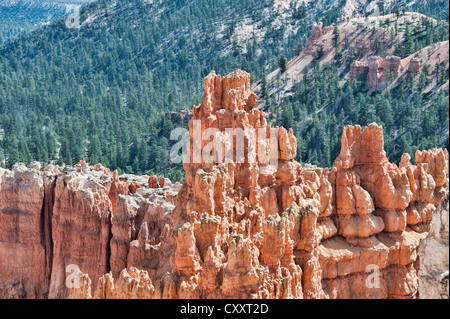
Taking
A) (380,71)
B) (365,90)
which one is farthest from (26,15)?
(380,71)

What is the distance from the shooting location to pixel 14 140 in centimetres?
10450

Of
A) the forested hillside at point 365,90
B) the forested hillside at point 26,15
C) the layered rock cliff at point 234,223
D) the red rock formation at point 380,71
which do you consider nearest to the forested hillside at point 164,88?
the forested hillside at point 365,90

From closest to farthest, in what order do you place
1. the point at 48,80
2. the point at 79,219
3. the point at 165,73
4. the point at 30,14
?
1. the point at 79,219
2. the point at 48,80
3. the point at 165,73
4. the point at 30,14

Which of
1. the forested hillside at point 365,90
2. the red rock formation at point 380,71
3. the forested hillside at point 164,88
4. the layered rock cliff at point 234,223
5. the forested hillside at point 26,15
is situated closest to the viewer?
the layered rock cliff at point 234,223

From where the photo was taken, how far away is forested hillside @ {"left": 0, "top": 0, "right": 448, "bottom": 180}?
101m

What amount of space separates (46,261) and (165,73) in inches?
5078

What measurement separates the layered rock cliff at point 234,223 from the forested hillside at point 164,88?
5080cm

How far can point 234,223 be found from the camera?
2717 cm

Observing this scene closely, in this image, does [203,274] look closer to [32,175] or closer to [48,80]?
[32,175]

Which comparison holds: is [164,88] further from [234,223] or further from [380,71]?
[234,223]

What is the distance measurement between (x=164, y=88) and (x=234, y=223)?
127013 millimetres

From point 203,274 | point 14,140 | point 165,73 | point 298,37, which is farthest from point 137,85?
point 203,274

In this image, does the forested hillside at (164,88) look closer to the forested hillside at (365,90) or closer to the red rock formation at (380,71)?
the forested hillside at (365,90)

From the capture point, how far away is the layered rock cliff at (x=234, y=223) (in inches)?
918
